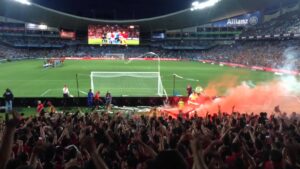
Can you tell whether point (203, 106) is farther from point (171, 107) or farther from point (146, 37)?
point (146, 37)

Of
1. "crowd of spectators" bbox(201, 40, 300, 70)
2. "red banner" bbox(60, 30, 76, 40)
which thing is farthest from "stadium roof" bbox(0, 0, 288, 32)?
"crowd of spectators" bbox(201, 40, 300, 70)

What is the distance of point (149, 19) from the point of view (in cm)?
10294

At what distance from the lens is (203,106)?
2314 centimetres

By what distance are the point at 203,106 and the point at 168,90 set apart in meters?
13.2

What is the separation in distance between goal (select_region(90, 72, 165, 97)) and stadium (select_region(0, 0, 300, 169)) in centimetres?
12

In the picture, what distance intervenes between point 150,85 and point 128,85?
228 cm

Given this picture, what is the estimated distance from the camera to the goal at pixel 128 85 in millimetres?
33188

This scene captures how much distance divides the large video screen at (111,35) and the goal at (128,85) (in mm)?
52558

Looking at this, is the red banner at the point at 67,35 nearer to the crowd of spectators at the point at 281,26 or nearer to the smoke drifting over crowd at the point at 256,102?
the crowd of spectators at the point at 281,26

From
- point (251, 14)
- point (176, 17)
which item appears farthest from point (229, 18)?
point (176, 17)

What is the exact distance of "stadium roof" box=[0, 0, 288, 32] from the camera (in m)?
85.4

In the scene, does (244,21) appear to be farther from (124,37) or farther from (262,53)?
(124,37)

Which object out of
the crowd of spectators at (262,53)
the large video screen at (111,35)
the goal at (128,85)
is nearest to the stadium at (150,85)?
the goal at (128,85)

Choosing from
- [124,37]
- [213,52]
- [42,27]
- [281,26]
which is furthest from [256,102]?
[42,27]
